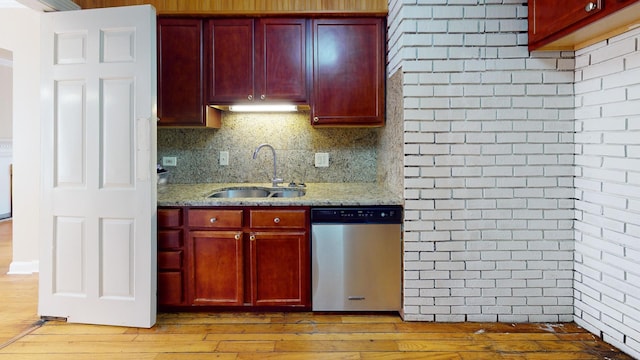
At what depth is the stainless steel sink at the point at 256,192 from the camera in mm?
3078

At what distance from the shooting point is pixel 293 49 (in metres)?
2.89

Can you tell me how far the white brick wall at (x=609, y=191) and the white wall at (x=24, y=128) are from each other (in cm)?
422

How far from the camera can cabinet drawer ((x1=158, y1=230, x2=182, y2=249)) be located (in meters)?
2.60

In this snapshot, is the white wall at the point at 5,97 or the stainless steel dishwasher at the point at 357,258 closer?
the stainless steel dishwasher at the point at 357,258

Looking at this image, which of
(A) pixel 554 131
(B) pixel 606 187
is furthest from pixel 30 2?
(B) pixel 606 187

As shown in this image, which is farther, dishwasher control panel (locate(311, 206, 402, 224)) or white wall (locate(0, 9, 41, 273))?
white wall (locate(0, 9, 41, 273))

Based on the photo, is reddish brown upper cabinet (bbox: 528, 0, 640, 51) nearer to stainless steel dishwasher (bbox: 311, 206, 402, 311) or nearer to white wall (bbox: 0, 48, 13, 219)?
stainless steel dishwasher (bbox: 311, 206, 402, 311)

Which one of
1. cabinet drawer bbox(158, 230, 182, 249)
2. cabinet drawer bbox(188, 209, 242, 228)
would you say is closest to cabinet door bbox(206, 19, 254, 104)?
cabinet drawer bbox(188, 209, 242, 228)

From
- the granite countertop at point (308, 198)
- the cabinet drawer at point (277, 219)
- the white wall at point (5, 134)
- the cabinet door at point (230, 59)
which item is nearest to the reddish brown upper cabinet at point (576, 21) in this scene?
the granite countertop at point (308, 198)

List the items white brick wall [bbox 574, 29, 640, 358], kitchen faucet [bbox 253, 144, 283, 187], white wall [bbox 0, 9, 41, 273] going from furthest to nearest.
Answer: white wall [bbox 0, 9, 41, 273] → kitchen faucet [bbox 253, 144, 283, 187] → white brick wall [bbox 574, 29, 640, 358]

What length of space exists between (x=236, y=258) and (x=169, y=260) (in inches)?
17.6

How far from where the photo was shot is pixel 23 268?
349cm

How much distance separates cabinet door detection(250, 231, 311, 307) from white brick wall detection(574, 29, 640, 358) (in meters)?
1.70

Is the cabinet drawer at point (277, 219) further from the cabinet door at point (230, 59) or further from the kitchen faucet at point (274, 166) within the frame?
the cabinet door at point (230, 59)
